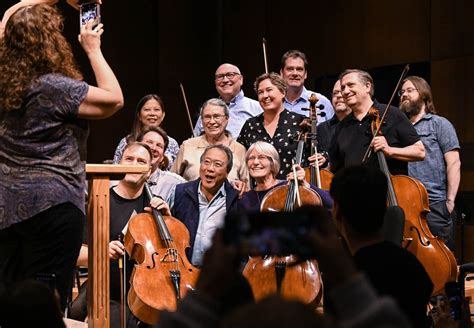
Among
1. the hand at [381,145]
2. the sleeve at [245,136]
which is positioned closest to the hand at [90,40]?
the hand at [381,145]

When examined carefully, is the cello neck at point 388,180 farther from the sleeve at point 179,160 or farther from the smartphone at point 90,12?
the smartphone at point 90,12

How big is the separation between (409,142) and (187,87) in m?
4.23

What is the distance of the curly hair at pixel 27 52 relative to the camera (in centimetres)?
225

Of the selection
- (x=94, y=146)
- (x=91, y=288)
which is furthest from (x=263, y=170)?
(x=94, y=146)

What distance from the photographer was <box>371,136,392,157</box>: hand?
4090mm

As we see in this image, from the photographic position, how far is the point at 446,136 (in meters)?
4.84

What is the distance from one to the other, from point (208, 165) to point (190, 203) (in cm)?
22

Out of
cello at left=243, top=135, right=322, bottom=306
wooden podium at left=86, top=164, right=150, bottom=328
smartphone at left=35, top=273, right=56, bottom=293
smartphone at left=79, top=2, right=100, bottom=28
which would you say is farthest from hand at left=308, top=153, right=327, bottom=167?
smartphone at left=35, top=273, right=56, bottom=293

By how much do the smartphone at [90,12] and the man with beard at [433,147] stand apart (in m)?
2.79

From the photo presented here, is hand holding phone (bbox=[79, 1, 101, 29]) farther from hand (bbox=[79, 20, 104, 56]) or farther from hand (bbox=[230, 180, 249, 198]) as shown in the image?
hand (bbox=[230, 180, 249, 198])

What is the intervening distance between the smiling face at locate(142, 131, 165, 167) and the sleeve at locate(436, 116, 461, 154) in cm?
161

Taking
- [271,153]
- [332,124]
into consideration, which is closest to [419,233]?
[271,153]

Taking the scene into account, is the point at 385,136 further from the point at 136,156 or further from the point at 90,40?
the point at 90,40

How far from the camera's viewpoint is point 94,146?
761cm
